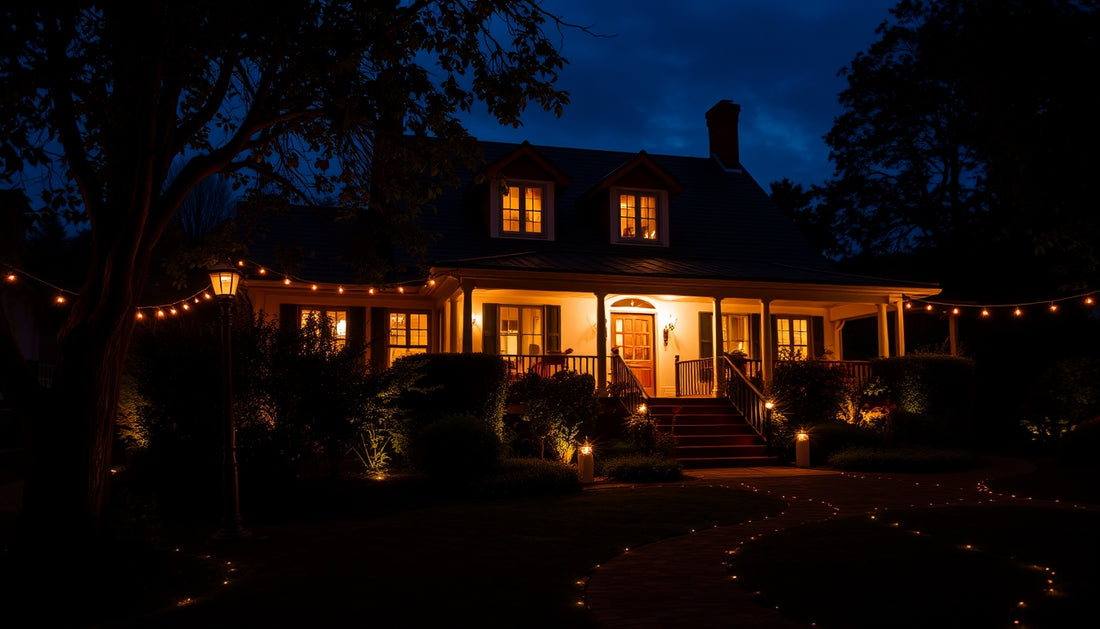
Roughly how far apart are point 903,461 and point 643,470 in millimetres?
4487

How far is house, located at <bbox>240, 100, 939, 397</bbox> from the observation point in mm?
16453

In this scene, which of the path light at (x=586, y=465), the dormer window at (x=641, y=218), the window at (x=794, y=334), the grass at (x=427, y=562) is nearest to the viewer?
the grass at (x=427, y=562)

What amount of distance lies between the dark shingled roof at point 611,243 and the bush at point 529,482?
15.5 ft

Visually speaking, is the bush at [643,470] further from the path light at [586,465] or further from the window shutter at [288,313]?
the window shutter at [288,313]

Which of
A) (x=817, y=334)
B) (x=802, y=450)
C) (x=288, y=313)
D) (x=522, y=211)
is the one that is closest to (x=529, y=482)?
(x=802, y=450)

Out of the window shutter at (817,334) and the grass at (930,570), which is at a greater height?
the window shutter at (817,334)

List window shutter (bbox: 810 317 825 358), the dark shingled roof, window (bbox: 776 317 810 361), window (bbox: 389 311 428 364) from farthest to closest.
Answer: window shutter (bbox: 810 317 825 358), window (bbox: 776 317 810 361), window (bbox: 389 311 428 364), the dark shingled roof

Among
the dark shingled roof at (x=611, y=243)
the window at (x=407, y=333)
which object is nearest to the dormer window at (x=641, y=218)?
the dark shingled roof at (x=611, y=243)

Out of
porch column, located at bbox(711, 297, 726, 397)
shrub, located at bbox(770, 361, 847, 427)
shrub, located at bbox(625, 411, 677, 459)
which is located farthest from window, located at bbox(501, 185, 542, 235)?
shrub, located at bbox(770, 361, 847, 427)

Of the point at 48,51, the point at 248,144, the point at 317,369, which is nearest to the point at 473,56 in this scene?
the point at 248,144

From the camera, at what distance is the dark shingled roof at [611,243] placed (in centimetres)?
1727

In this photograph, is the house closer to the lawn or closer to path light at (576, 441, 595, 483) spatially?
path light at (576, 441, 595, 483)

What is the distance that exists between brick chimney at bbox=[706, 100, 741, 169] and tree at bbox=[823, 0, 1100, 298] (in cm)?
520

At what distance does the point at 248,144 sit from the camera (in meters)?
8.36
